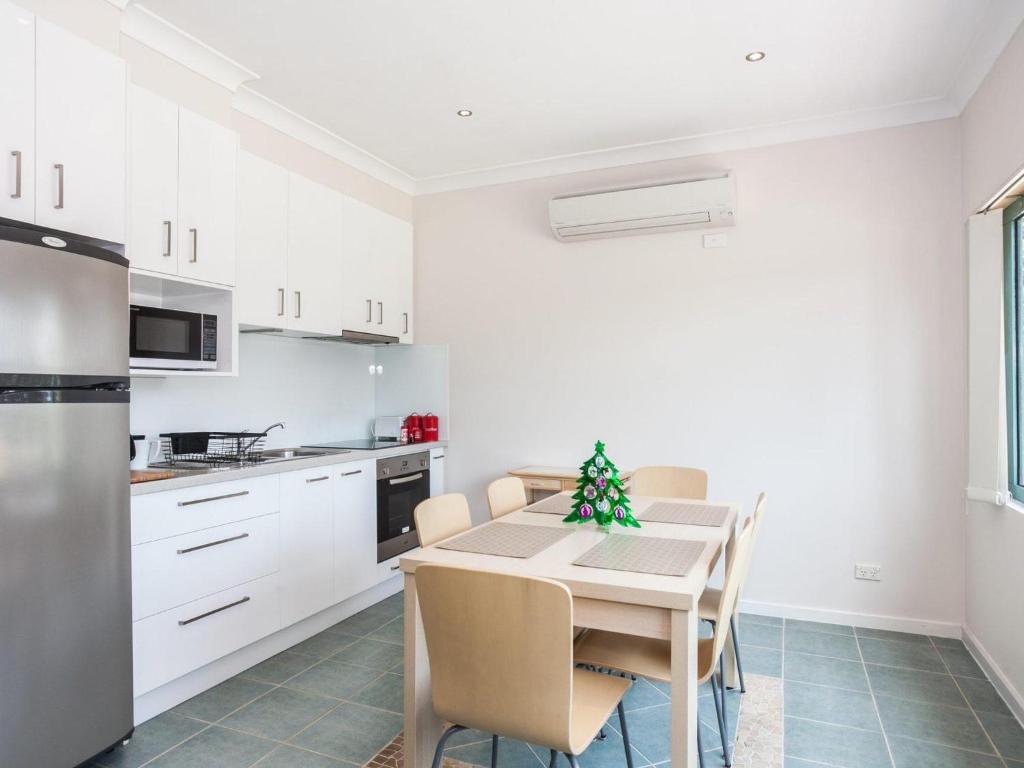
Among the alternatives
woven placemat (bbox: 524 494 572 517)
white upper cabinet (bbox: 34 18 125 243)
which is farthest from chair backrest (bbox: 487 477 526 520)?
white upper cabinet (bbox: 34 18 125 243)

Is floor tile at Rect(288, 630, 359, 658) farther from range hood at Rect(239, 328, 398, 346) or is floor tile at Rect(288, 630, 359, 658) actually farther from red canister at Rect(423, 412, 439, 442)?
range hood at Rect(239, 328, 398, 346)

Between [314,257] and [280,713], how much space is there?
91.4 inches

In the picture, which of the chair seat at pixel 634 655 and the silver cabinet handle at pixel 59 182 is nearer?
the chair seat at pixel 634 655

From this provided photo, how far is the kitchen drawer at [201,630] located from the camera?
2.45 metres

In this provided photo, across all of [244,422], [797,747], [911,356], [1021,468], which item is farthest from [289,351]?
[1021,468]

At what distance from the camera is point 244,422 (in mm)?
3588

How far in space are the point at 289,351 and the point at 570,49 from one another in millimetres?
2338

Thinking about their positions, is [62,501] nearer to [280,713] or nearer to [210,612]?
[210,612]

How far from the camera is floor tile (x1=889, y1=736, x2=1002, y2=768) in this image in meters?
2.22

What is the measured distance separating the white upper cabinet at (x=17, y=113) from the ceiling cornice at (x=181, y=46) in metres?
0.46

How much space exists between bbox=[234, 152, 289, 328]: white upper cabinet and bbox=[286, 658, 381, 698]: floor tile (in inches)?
66.6

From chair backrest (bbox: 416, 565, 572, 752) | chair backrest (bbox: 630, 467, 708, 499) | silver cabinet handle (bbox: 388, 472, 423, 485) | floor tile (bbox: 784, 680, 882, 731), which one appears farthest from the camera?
silver cabinet handle (bbox: 388, 472, 423, 485)

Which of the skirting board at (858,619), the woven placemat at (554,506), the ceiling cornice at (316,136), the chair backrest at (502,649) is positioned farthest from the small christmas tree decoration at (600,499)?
the ceiling cornice at (316,136)

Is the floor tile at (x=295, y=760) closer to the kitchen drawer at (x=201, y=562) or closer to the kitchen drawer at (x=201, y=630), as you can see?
the kitchen drawer at (x=201, y=630)
